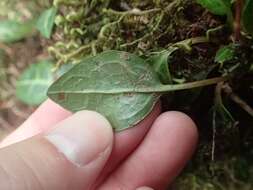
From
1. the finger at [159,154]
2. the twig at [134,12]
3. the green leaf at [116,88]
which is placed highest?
the twig at [134,12]

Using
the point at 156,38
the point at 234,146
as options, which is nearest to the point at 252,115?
the point at 234,146

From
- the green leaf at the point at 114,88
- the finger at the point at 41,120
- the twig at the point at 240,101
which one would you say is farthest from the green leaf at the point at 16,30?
the twig at the point at 240,101

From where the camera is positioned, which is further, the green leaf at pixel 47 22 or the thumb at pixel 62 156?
the green leaf at pixel 47 22

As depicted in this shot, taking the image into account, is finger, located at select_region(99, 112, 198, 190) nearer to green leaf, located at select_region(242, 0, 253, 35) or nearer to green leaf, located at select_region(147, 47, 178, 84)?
green leaf, located at select_region(147, 47, 178, 84)

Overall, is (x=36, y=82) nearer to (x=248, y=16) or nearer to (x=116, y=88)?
(x=116, y=88)

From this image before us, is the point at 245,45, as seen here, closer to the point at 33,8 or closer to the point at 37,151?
the point at 37,151

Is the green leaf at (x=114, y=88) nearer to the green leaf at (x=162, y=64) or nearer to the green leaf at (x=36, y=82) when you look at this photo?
the green leaf at (x=162, y=64)
